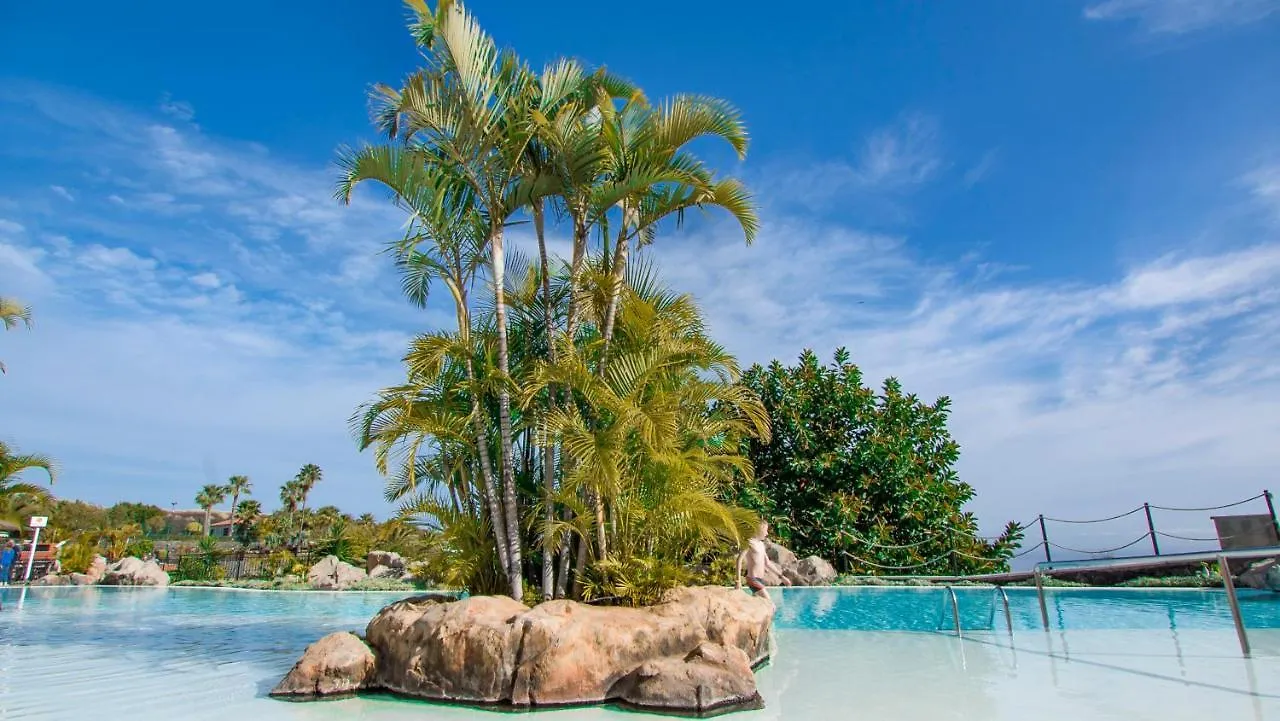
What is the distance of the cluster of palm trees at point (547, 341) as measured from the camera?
6.41 meters

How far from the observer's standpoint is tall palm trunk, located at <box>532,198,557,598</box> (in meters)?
6.32

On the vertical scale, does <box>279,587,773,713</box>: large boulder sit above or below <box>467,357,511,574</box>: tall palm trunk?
below

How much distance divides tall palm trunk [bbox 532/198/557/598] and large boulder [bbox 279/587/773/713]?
2.31 ft

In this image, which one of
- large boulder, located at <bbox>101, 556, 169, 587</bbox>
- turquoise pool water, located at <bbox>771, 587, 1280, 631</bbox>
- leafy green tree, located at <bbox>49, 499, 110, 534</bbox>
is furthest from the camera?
leafy green tree, located at <bbox>49, 499, 110, 534</bbox>

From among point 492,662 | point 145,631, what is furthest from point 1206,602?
point 145,631

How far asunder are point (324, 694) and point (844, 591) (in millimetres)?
11024

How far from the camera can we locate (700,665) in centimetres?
500

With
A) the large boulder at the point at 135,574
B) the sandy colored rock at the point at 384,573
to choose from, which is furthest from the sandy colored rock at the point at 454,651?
the large boulder at the point at 135,574

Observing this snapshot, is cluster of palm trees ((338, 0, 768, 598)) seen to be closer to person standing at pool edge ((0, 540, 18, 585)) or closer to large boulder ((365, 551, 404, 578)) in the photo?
large boulder ((365, 551, 404, 578))

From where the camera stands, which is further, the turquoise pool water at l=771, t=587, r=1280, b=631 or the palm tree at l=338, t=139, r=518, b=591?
the turquoise pool water at l=771, t=587, r=1280, b=631

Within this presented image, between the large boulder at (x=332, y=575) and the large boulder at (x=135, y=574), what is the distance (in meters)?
4.73

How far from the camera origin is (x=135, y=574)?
20469 mm

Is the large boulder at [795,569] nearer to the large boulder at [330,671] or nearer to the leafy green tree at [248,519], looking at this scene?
the large boulder at [330,671]

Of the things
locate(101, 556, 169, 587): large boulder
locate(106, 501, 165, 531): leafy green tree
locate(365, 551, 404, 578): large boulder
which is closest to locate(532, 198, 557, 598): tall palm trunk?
locate(365, 551, 404, 578): large boulder
